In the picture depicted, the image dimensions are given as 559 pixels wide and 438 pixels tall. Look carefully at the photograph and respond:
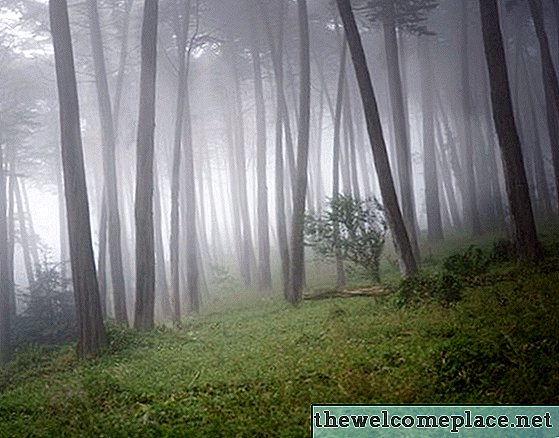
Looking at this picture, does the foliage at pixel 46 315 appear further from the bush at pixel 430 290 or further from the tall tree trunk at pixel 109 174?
the bush at pixel 430 290

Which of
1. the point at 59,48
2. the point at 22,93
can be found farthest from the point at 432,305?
the point at 22,93

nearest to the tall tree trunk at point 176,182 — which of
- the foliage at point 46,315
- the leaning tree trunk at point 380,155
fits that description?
the foliage at point 46,315

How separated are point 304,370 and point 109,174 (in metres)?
10.8

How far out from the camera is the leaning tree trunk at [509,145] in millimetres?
11203

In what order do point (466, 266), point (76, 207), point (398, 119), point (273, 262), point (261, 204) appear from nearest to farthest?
point (76, 207) → point (466, 266) → point (398, 119) → point (261, 204) → point (273, 262)

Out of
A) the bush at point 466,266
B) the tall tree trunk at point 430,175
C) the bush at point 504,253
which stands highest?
the tall tree trunk at point 430,175

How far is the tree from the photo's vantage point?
10.0 metres

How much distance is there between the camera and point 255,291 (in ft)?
62.7

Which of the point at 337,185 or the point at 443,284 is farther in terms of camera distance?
the point at 337,185

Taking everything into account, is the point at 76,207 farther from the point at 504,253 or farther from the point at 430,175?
the point at 430,175

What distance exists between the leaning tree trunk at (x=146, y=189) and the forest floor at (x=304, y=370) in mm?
1187

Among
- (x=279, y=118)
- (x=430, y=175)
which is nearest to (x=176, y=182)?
(x=279, y=118)

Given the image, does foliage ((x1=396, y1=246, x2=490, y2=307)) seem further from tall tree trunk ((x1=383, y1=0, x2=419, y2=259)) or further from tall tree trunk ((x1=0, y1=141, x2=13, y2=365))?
tall tree trunk ((x1=0, y1=141, x2=13, y2=365))

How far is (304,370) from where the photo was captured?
6.57m
